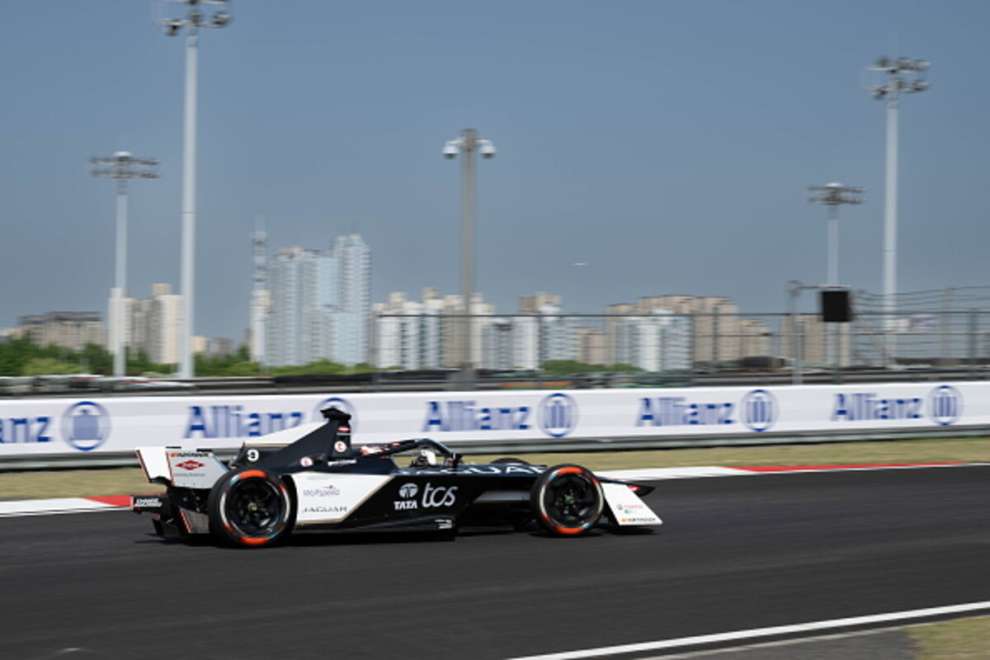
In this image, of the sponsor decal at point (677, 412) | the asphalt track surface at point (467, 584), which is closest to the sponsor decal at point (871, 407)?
the sponsor decal at point (677, 412)

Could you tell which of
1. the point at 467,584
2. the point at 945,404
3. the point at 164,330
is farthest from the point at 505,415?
the point at 164,330

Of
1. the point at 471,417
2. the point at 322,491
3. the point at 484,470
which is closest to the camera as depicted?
the point at 322,491

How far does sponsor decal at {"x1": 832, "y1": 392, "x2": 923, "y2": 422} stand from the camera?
848 inches

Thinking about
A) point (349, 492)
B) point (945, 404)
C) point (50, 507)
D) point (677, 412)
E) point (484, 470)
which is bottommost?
point (50, 507)

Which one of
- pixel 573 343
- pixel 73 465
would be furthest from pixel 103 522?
pixel 573 343

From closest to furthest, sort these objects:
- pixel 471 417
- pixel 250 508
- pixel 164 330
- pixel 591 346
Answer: pixel 250 508 < pixel 471 417 < pixel 591 346 < pixel 164 330

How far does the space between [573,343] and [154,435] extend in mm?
7992

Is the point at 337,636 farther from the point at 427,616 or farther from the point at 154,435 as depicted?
the point at 154,435

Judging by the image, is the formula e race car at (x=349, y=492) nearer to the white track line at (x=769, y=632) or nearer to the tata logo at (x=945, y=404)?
the white track line at (x=769, y=632)

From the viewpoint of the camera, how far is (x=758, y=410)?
68.7 feet

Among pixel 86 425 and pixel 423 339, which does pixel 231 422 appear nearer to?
pixel 86 425

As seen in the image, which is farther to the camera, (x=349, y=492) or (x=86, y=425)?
(x=86, y=425)

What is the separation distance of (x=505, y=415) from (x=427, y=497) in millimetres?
8646

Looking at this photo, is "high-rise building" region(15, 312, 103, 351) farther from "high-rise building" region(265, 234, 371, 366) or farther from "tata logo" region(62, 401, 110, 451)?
"tata logo" region(62, 401, 110, 451)
